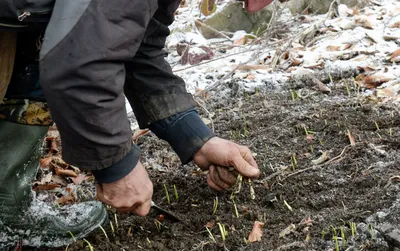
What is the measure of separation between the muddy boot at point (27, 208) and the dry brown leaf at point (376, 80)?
7.22 feet

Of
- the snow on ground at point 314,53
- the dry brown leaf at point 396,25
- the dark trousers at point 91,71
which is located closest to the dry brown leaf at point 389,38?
the snow on ground at point 314,53

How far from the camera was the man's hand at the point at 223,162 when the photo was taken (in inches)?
102

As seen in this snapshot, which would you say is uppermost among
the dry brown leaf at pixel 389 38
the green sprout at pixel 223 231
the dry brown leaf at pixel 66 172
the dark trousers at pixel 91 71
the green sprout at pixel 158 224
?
the dark trousers at pixel 91 71

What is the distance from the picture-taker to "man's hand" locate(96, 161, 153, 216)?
2211 mm

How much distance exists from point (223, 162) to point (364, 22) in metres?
3.49

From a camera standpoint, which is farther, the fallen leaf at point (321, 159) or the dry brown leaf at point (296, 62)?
→ the dry brown leaf at point (296, 62)

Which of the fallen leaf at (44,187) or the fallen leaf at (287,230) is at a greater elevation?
the fallen leaf at (287,230)

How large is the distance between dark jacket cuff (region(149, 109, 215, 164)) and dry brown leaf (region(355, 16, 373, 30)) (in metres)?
3.32

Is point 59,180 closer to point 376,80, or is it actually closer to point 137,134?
point 137,134

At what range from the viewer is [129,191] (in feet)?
7.32

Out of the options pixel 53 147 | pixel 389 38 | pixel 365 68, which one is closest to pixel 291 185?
pixel 53 147

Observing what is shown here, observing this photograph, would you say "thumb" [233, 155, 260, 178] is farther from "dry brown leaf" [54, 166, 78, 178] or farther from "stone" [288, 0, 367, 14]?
"stone" [288, 0, 367, 14]

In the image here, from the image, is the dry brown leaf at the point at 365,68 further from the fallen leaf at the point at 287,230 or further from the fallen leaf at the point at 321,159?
the fallen leaf at the point at 287,230

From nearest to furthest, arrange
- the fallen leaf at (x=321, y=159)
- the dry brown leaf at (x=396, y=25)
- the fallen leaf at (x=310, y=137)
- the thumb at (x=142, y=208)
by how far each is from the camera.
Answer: the thumb at (x=142, y=208) → the fallen leaf at (x=321, y=159) → the fallen leaf at (x=310, y=137) → the dry brown leaf at (x=396, y=25)
